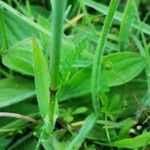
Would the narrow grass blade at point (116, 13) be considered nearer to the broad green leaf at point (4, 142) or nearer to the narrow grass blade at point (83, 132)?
the narrow grass blade at point (83, 132)

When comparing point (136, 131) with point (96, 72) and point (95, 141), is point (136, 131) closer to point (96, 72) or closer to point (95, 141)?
point (95, 141)

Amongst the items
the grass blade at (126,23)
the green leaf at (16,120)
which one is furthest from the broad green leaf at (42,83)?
the grass blade at (126,23)

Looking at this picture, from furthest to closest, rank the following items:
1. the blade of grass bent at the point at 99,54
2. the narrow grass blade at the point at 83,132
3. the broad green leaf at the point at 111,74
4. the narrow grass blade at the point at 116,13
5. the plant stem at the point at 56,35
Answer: the narrow grass blade at the point at 116,13, the broad green leaf at the point at 111,74, the narrow grass blade at the point at 83,132, the blade of grass bent at the point at 99,54, the plant stem at the point at 56,35

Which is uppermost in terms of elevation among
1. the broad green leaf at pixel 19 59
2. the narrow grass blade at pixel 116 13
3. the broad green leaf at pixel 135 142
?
the narrow grass blade at pixel 116 13

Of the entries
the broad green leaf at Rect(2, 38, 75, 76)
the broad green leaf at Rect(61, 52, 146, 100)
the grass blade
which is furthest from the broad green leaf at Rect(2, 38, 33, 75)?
the grass blade

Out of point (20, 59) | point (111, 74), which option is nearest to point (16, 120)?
point (20, 59)

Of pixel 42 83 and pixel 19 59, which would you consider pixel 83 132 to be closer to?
pixel 42 83
